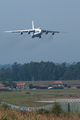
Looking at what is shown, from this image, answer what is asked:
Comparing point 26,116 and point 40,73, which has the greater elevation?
point 40,73

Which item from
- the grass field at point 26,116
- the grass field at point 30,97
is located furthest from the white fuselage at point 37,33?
the grass field at point 26,116

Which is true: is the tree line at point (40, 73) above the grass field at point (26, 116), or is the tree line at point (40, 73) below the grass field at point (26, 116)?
above

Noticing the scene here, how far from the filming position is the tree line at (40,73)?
11431 cm

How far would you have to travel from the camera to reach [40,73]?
394 feet

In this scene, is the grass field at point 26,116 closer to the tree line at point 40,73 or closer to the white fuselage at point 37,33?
the white fuselage at point 37,33

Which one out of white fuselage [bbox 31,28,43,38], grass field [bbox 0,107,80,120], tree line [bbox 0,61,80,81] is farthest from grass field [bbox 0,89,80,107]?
tree line [bbox 0,61,80,81]

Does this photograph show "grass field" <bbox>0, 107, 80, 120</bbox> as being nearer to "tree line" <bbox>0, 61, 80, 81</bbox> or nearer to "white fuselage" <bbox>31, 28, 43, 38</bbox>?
"white fuselage" <bbox>31, 28, 43, 38</bbox>

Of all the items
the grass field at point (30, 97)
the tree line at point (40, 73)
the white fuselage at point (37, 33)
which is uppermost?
the white fuselage at point (37, 33)

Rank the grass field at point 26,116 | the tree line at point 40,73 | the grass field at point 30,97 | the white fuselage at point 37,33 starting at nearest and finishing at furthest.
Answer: the grass field at point 26,116 → the grass field at point 30,97 → the white fuselage at point 37,33 → the tree line at point 40,73

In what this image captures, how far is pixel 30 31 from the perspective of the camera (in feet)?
164

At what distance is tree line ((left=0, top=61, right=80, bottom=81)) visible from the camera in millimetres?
114312

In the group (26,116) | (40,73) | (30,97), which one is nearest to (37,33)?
(30,97)

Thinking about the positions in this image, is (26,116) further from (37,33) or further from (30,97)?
(30,97)

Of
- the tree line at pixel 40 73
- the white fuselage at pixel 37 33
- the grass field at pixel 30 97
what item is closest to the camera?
the grass field at pixel 30 97
